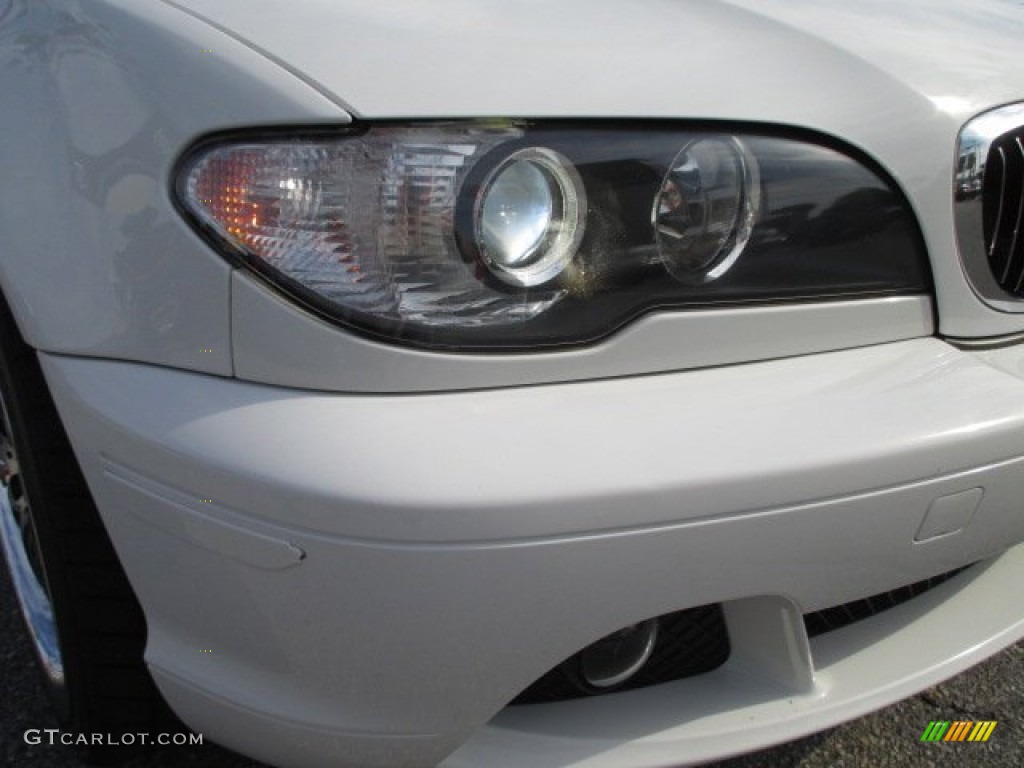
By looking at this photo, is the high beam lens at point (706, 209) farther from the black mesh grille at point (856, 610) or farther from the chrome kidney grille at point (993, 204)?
the black mesh grille at point (856, 610)

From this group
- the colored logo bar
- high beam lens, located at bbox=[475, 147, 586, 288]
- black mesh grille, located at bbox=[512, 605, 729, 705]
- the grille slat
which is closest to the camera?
high beam lens, located at bbox=[475, 147, 586, 288]

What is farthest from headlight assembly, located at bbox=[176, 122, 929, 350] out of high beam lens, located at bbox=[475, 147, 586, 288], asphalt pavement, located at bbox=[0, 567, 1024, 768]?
asphalt pavement, located at bbox=[0, 567, 1024, 768]

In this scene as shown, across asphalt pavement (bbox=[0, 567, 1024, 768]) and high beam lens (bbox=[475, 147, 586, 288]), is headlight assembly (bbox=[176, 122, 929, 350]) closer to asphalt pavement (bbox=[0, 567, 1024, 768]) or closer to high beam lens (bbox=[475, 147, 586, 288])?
high beam lens (bbox=[475, 147, 586, 288])

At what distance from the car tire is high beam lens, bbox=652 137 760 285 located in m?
0.86

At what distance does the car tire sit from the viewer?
4.77 ft

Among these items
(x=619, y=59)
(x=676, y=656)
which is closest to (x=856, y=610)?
(x=676, y=656)

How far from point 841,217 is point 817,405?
0.91 feet

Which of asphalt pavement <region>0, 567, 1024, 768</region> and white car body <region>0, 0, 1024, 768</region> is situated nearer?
white car body <region>0, 0, 1024, 768</region>

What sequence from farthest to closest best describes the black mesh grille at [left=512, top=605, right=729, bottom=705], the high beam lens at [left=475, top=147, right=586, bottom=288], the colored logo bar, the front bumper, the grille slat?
the colored logo bar < the grille slat < the black mesh grille at [left=512, top=605, right=729, bottom=705] < the high beam lens at [left=475, top=147, right=586, bottom=288] < the front bumper

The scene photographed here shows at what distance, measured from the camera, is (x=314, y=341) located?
1155 mm

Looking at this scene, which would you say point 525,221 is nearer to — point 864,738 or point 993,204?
point 993,204

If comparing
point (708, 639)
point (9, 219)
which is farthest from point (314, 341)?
point (708, 639)

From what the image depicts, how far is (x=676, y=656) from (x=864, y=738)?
676mm

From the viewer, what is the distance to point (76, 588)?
151 cm
